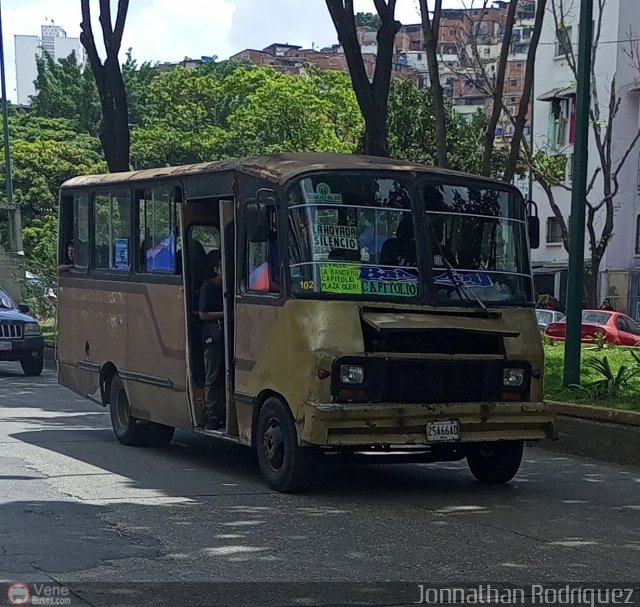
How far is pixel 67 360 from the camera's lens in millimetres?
15336

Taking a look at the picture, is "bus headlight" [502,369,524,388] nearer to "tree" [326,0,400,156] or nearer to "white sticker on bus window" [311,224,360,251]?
"white sticker on bus window" [311,224,360,251]

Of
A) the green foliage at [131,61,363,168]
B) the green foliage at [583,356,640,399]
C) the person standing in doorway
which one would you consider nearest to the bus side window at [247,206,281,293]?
the person standing in doorway

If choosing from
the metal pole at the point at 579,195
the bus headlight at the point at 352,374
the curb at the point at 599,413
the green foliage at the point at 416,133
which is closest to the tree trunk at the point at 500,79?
the metal pole at the point at 579,195

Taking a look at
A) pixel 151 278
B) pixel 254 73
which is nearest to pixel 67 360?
pixel 151 278

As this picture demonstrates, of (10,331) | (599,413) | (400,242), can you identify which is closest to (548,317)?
(10,331)

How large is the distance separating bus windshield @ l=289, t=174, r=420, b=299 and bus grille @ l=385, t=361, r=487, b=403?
61 centimetres

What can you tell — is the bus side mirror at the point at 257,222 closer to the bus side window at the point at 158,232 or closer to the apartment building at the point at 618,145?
the bus side window at the point at 158,232

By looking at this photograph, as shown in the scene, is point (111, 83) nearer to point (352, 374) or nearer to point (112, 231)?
point (112, 231)

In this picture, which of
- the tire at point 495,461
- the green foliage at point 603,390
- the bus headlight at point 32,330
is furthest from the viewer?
the bus headlight at point 32,330

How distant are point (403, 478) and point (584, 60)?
604cm

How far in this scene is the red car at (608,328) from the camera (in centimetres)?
3344

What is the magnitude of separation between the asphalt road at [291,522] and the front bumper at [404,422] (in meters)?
0.51

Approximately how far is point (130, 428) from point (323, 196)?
167 inches

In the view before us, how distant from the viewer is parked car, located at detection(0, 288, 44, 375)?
22719 millimetres
